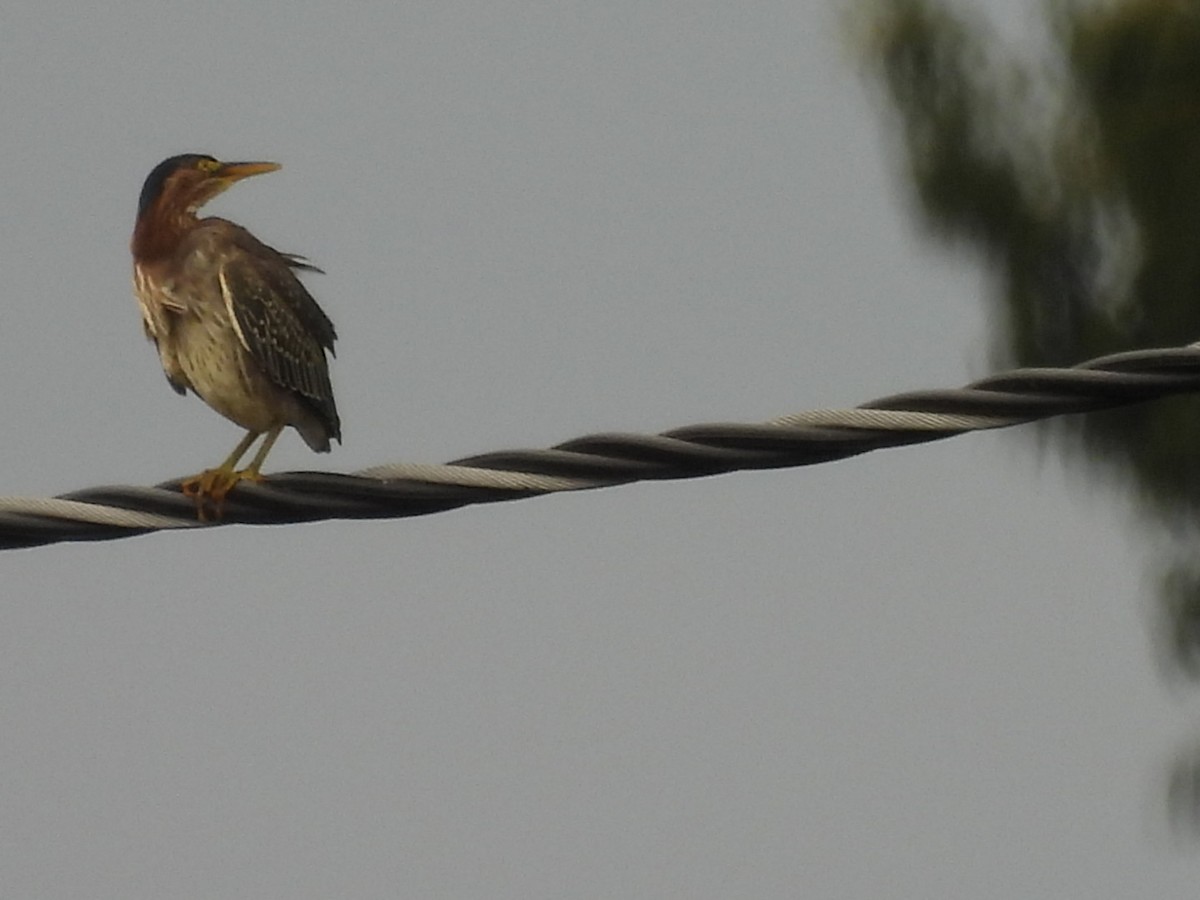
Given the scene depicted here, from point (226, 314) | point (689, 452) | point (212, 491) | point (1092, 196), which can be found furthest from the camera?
point (1092, 196)

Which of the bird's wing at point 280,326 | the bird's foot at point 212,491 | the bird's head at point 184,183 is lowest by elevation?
the bird's foot at point 212,491

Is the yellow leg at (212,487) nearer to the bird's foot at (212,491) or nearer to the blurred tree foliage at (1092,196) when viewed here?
the bird's foot at (212,491)

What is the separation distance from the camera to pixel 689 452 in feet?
17.4

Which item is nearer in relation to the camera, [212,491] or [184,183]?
[212,491]

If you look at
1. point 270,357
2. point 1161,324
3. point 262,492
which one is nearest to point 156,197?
point 270,357

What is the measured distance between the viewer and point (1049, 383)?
205 inches

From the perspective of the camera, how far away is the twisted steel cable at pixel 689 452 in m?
5.20

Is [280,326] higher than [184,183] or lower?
lower

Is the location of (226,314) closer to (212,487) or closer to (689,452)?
(212,487)

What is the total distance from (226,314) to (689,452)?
9.34 ft

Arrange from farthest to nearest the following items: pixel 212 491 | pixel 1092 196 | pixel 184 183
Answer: pixel 1092 196 → pixel 184 183 → pixel 212 491

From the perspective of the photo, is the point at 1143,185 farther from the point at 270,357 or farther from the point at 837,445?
the point at 837,445

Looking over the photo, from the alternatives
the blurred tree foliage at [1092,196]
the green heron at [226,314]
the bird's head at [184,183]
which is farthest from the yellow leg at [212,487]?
the blurred tree foliage at [1092,196]

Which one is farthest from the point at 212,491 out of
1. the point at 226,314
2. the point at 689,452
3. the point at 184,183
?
the point at 184,183
